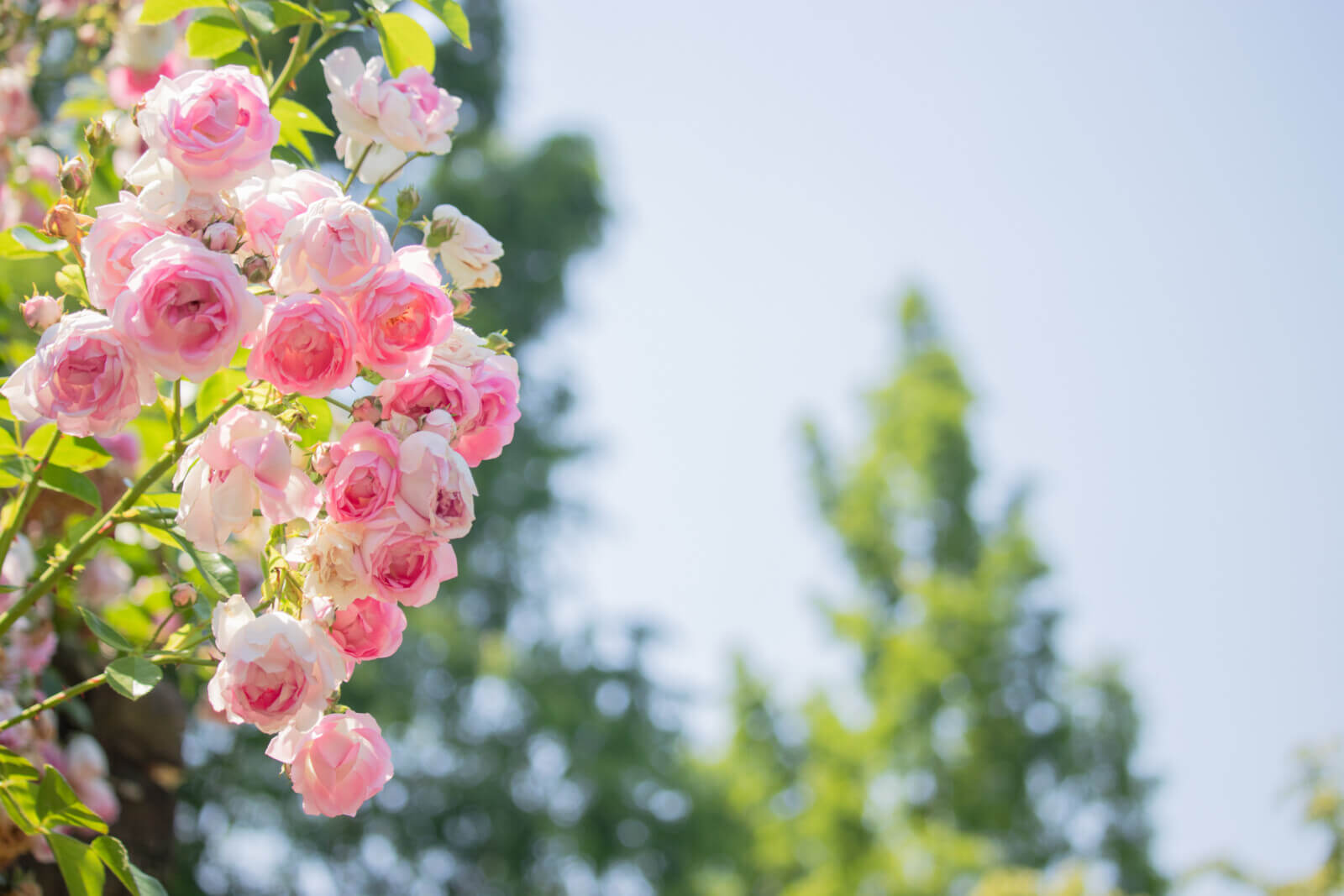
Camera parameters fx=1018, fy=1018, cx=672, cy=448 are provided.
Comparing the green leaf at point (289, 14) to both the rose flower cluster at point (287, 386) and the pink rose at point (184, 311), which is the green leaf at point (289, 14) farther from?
the pink rose at point (184, 311)

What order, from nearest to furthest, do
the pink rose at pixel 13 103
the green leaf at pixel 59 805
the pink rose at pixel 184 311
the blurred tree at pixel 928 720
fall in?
the pink rose at pixel 184 311
the green leaf at pixel 59 805
the pink rose at pixel 13 103
the blurred tree at pixel 928 720

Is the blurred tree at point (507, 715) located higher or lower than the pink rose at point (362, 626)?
lower

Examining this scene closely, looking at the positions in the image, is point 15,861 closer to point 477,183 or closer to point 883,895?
point 477,183

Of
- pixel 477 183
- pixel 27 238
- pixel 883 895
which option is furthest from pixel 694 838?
pixel 27 238

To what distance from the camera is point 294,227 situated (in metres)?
0.81

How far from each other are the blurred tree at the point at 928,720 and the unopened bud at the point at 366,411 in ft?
29.0

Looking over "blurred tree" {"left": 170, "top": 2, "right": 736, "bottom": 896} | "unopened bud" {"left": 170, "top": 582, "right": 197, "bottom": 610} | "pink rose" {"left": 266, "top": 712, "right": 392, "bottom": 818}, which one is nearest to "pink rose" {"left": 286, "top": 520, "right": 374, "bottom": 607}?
"pink rose" {"left": 266, "top": 712, "right": 392, "bottom": 818}

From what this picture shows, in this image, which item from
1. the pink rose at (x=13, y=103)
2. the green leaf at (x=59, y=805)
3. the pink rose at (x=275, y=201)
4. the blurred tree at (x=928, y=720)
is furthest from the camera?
the blurred tree at (x=928, y=720)

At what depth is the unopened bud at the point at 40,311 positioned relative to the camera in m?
0.92

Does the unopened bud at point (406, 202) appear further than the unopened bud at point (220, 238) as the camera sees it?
Yes

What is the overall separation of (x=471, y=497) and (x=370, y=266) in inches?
7.9

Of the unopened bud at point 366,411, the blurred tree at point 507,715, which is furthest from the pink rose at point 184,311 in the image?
the blurred tree at point 507,715

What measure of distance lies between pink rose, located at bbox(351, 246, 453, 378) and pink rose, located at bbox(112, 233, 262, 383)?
87 mm

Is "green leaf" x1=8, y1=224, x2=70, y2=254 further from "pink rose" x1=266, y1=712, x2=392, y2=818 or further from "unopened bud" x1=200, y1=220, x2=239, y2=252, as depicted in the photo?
"pink rose" x1=266, y1=712, x2=392, y2=818
